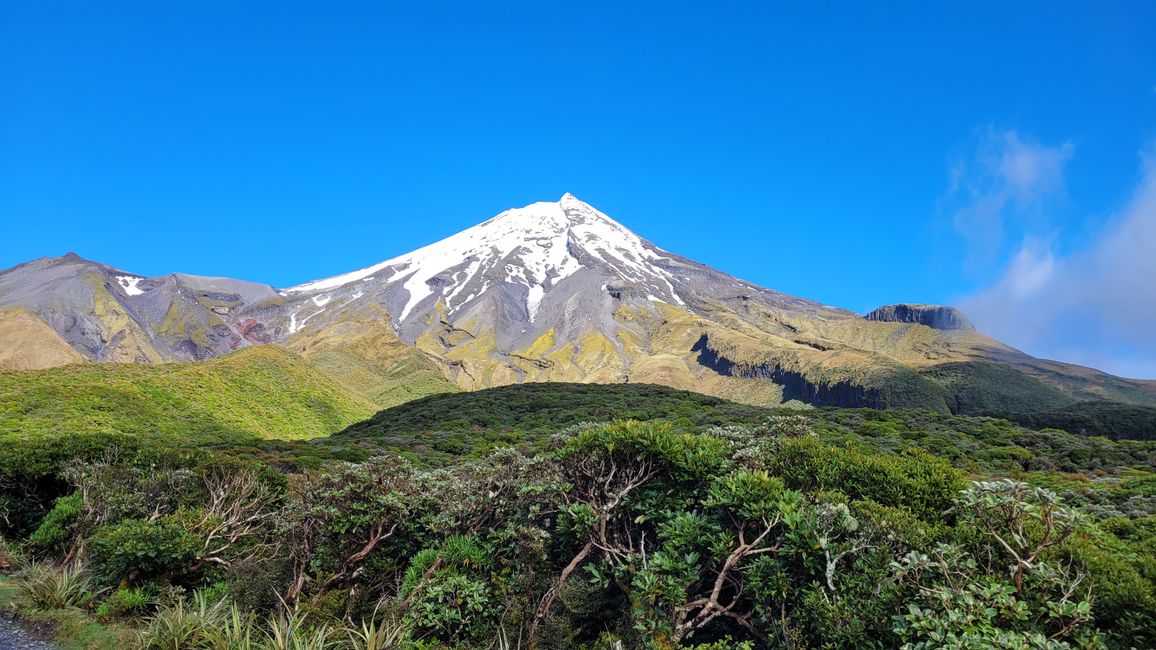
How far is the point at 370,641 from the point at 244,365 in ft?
167

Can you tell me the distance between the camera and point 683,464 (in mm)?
8781

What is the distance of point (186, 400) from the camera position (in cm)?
3962

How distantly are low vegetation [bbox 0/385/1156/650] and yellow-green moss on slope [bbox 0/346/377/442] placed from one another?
13.5 m

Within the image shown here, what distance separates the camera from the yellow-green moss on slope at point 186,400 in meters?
29.4

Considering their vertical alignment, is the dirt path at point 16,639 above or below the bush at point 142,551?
below

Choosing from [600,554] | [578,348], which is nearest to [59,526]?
[600,554]

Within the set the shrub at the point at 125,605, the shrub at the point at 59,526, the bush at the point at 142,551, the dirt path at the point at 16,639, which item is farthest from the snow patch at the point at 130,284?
the shrub at the point at 125,605

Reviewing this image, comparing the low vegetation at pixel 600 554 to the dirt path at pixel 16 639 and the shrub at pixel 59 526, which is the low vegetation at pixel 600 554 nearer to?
the shrub at pixel 59 526

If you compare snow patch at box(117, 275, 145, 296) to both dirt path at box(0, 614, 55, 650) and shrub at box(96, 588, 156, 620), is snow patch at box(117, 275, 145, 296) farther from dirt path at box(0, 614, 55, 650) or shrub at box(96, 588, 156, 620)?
shrub at box(96, 588, 156, 620)

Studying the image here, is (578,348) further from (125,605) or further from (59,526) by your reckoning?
(125,605)

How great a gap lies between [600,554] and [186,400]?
40.2 meters

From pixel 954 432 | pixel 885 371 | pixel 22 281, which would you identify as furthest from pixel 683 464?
pixel 22 281

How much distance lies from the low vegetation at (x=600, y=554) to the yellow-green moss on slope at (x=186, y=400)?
13524 mm

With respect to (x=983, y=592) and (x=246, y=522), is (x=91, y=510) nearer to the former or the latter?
(x=246, y=522)
